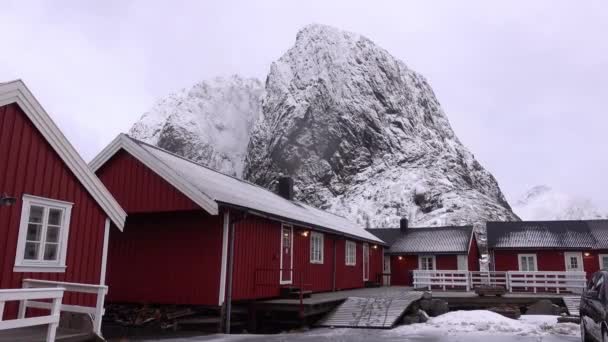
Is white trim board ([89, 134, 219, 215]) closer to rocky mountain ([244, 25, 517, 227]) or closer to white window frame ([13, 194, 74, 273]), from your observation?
white window frame ([13, 194, 74, 273])

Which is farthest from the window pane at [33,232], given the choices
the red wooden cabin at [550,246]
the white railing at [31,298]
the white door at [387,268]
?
the red wooden cabin at [550,246]

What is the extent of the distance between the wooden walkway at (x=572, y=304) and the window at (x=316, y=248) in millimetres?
9312

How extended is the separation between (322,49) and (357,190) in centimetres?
3414

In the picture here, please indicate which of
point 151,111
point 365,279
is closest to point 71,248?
A: point 365,279

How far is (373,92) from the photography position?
102 metres

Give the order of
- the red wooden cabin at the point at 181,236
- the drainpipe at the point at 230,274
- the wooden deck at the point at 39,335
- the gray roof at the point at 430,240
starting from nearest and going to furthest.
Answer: the wooden deck at the point at 39,335, the drainpipe at the point at 230,274, the red wooden cabin at the point at 181,236, the gray roof at the point at 430,240

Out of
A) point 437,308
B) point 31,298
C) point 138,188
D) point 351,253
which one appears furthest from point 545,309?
point 31,298

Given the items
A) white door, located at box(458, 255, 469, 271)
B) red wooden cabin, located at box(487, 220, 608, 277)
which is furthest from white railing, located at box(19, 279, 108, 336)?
red wooden cabin, located at box(487, 220, 608, 277)

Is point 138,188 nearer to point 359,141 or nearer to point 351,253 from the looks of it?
point 351,253

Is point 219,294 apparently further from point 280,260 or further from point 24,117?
point 24,117

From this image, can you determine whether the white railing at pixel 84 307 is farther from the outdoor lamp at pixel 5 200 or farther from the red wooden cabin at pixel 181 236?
the red wooden cabin at pixel 181 236

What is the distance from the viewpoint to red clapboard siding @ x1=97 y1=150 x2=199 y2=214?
587 inches

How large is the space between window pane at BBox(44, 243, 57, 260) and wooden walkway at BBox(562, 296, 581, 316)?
15953mm

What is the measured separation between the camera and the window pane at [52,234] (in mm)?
10453
